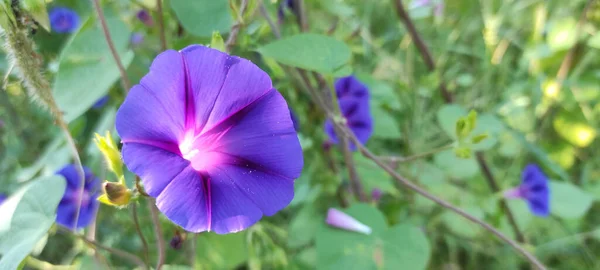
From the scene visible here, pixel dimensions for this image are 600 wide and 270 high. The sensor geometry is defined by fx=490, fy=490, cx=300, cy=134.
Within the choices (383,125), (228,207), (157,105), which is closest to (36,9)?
(157,105)

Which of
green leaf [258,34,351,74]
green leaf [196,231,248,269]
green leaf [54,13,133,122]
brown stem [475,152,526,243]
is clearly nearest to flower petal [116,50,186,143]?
green leaf [258,34,351,74]

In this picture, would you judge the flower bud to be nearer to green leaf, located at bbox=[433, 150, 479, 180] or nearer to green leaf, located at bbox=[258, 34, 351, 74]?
green leaf, located at bbox=[258, 34, 351, 74]

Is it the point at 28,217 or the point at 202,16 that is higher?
the point at 202,16

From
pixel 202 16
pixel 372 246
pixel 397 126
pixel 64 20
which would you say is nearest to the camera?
pixel 202 16

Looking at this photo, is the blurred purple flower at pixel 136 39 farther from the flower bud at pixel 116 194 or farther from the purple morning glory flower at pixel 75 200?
the flower bud at pixel 116 194

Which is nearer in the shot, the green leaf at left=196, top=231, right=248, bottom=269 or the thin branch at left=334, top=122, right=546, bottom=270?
the thin branch at left=334, top=122, right=546, bottom=270

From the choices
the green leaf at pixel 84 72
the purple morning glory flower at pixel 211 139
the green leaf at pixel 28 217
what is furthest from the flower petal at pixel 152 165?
the green leaf at pixel 84 72

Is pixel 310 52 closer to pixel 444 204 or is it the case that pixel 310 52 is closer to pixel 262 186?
pixel 262 186

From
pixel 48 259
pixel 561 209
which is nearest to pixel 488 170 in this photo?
pixel 561 209
